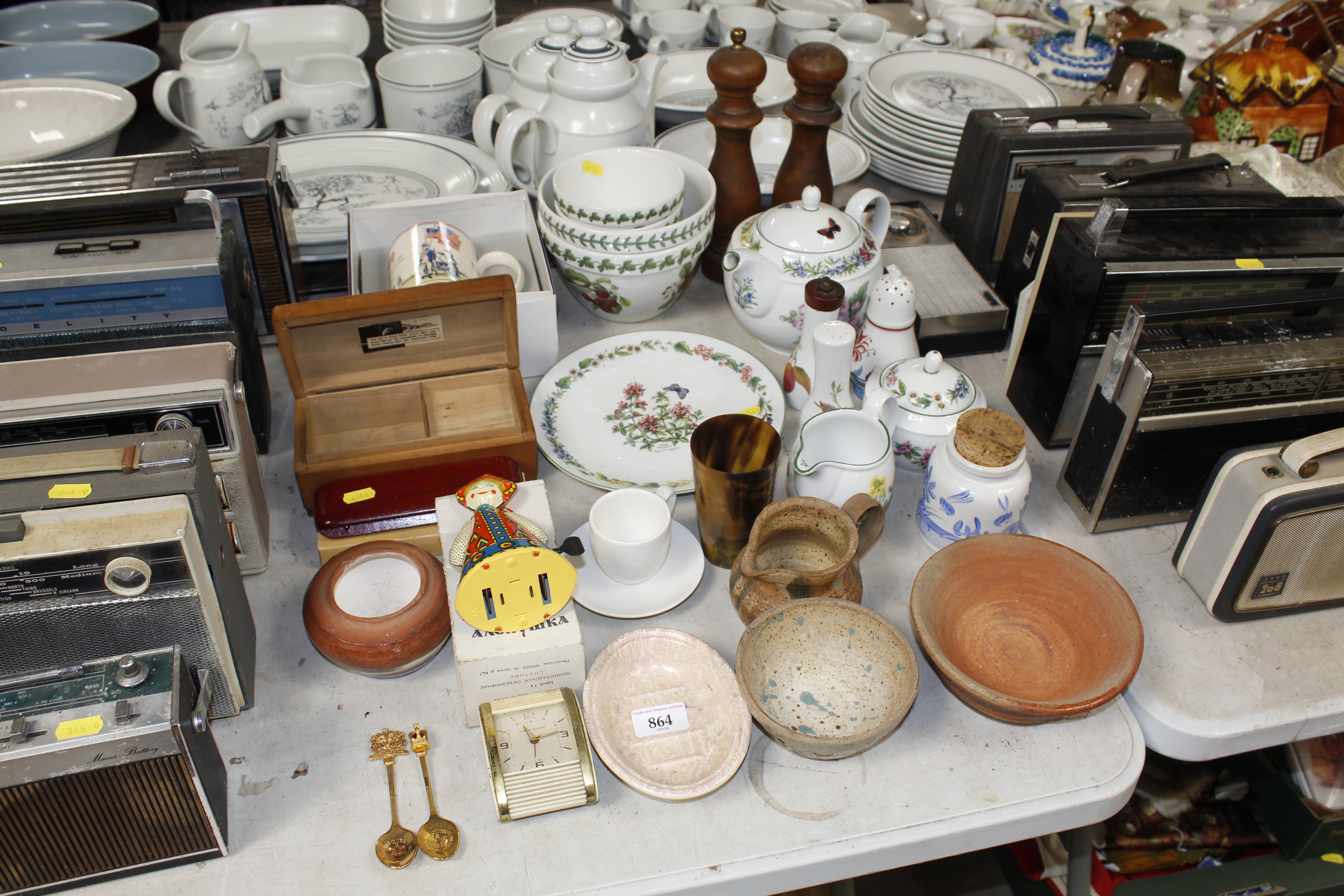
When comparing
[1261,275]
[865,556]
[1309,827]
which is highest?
[1261,275]

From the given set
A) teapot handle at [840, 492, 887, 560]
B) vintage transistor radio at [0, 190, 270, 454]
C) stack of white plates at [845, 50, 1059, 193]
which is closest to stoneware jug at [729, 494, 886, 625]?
teapot handle at [840, 492, 887, 560]

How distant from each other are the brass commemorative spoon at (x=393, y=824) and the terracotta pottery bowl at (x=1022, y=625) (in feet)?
1.62

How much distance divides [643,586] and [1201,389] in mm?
627

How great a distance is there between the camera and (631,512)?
1.02 m

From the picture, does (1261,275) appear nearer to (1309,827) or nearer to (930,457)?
(930,457)

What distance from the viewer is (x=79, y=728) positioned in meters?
0.72

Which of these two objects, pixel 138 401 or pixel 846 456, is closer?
pixel 138 401

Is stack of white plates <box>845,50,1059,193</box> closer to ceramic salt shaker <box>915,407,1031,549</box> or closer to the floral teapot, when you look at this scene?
the floral teapot

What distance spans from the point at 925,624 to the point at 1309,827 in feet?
2.77

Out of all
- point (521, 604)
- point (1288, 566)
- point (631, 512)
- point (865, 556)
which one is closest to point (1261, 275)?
point (1288, 566)

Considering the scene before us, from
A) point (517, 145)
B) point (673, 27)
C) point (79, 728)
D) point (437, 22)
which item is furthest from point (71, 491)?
point (673, 27)

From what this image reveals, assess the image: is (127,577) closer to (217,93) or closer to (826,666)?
(826,666)

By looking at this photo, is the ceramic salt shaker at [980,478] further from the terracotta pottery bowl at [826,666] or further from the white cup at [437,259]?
the white cup at [437,259]

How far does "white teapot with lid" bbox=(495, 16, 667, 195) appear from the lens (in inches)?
54.6
